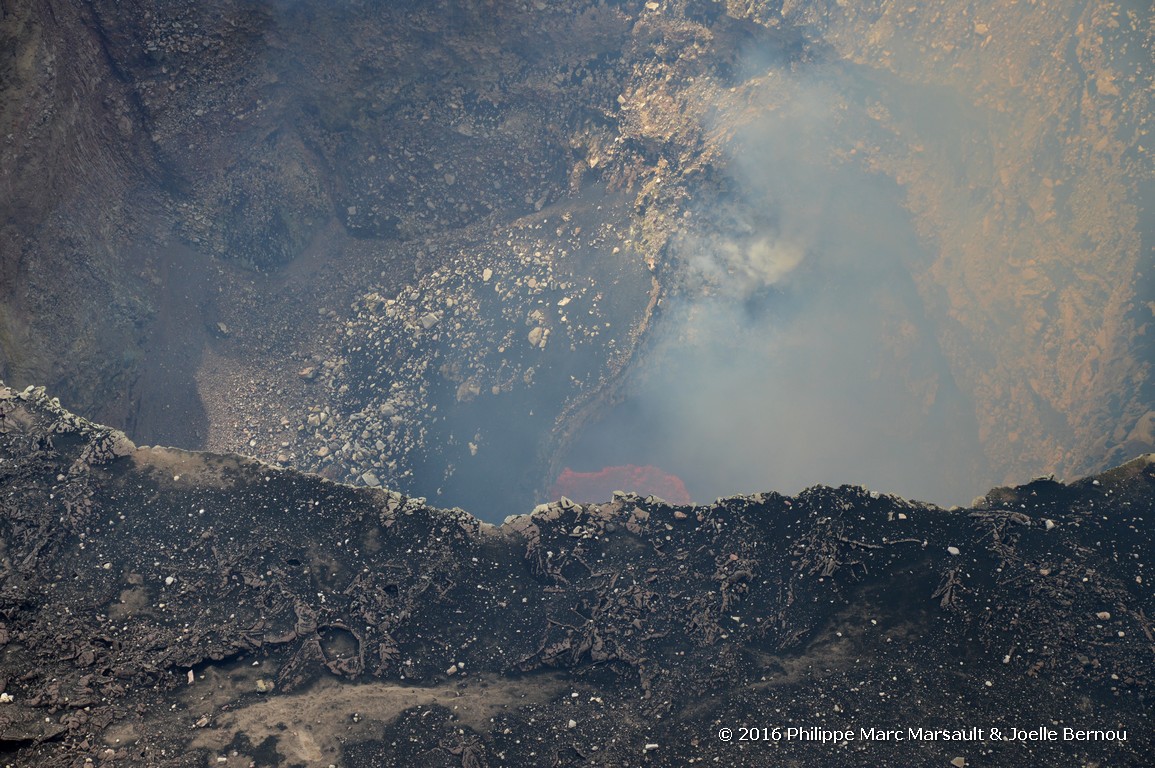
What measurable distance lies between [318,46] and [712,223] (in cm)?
751

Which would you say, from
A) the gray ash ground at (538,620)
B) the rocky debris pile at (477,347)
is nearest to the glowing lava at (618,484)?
the rocky debris pile at (477,347)

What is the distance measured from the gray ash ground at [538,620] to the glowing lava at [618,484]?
19.8 ft

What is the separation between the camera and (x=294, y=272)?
13.0 meters

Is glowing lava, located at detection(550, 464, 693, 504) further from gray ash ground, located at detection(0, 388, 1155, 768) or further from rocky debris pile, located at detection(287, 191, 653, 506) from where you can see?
A: gray ash ground, located at detection(0, 388, 1155, 768)

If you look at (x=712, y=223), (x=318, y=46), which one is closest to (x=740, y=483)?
(x=712, y=223)

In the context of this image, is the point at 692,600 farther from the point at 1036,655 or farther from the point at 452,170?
the point at 452,170

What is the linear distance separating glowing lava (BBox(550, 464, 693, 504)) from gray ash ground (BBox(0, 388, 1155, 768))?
6.04 metres

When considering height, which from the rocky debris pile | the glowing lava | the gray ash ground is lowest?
the gray ash ground

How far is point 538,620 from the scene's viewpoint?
6.58 meters

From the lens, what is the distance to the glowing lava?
521 inches

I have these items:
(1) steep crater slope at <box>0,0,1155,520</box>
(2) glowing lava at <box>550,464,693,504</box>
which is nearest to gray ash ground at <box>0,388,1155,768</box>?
(1) steep crater slope at <box>0,0,1155,520</box>

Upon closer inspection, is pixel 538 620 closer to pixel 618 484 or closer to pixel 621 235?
pixel 618 484

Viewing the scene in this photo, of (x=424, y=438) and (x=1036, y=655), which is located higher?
(x=424, y=438)

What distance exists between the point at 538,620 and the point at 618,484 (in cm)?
694
